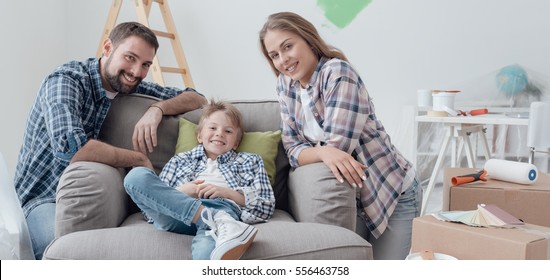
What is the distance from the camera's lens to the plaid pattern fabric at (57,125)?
6.09ft

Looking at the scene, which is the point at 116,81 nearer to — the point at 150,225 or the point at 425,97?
the point at 150,225

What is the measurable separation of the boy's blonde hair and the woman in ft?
0.54

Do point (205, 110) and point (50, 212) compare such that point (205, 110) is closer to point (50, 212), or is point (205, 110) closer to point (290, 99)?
point (290, 99)

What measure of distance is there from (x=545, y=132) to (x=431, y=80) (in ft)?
3.60

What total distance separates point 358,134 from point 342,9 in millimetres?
2456

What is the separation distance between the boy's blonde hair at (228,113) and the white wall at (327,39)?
209cm

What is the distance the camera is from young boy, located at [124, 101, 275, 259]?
5.03 feet

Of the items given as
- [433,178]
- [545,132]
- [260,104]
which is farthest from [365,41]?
[260,104]

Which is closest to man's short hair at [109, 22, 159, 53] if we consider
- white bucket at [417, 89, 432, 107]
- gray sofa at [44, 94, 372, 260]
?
gray sofa at [44, 94, 372, 260]

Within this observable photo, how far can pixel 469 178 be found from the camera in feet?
6.61

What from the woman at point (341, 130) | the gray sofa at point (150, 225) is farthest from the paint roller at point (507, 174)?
the gray sofa at point (150, 225)

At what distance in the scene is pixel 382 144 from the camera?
197cm

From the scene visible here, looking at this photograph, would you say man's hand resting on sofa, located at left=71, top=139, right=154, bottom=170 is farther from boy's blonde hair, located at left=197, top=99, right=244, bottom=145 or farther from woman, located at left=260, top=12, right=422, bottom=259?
woman, located at left=260, top=12, right=422, bottom=259

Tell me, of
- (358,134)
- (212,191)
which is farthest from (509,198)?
(212,191)
